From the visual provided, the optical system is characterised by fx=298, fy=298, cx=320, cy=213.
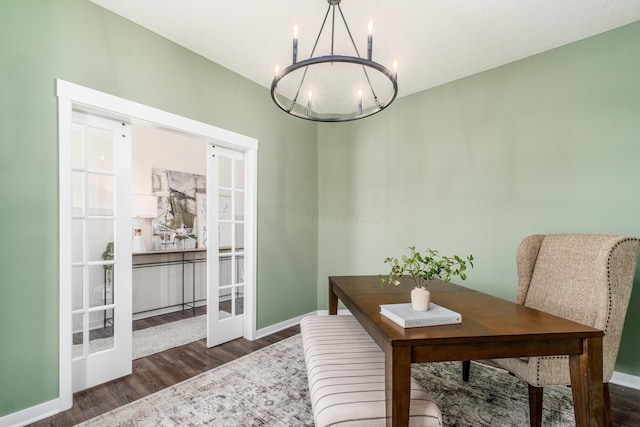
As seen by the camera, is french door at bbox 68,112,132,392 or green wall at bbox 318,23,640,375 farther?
green wall at bbox 318,23,640,375

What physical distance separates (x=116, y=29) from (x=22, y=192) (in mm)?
1328

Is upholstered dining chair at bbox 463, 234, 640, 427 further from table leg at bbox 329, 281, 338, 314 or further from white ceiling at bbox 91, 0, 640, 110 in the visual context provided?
white ceiling at bbox 91, 0, 640, 110

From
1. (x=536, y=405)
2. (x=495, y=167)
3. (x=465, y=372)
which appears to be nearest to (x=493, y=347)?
(x=536, y=405)

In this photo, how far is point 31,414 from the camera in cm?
180

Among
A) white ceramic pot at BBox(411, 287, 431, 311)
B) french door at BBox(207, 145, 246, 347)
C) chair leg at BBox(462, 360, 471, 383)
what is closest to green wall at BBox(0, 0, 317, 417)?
french door at BBox(207, 145, 246, 347)

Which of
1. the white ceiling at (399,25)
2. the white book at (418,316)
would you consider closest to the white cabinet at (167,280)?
the white ceiling at (399,25)

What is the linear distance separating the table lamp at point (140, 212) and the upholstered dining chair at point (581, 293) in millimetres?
4023

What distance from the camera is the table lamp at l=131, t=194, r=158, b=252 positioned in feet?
12.6

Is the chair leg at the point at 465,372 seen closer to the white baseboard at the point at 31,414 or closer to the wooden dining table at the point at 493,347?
the wooden dining table at the point at 493,347

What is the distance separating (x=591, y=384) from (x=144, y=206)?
14.7 ft

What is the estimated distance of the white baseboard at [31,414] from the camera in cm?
174

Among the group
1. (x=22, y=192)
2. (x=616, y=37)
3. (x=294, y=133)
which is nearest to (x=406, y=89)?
(x=294, y=133)

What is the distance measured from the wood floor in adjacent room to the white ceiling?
2742mm

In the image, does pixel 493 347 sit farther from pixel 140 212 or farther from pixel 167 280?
pixel 140 212
